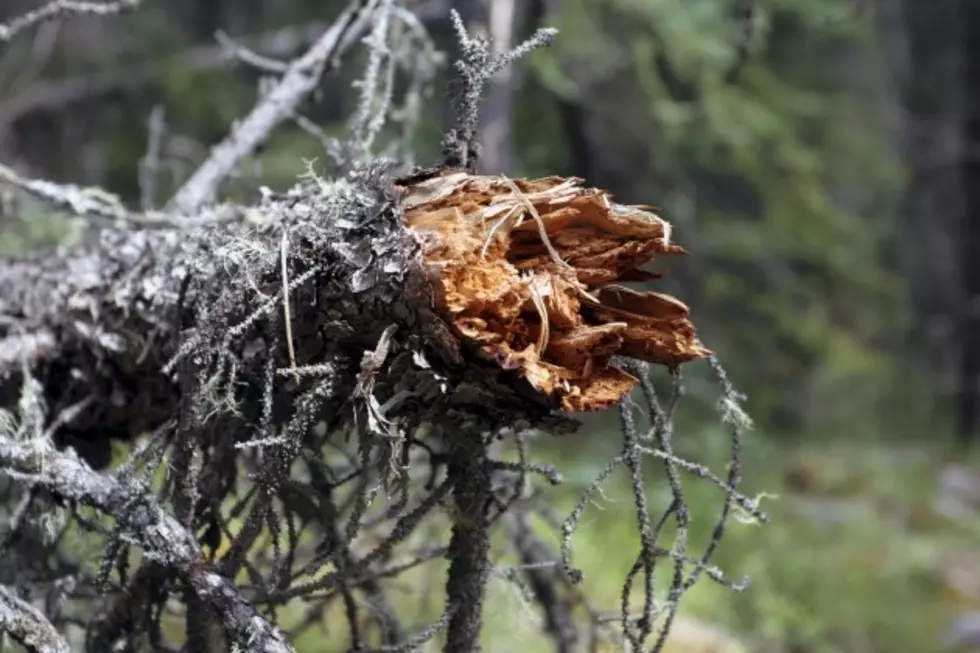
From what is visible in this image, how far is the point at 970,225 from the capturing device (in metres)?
7.79

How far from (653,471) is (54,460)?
3770mm

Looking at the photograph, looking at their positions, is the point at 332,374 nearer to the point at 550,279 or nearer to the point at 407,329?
the point at 407,329

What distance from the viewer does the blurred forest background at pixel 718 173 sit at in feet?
12.0

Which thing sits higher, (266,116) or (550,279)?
(266,116)

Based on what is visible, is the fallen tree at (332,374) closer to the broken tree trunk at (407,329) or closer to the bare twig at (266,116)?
the broken tree trunk at (407,329)

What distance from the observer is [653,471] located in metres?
4.70

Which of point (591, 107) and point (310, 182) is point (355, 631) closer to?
point (310, 182)

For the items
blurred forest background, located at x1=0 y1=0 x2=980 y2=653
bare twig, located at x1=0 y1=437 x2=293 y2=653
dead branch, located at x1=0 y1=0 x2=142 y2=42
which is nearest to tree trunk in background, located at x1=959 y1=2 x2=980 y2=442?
blurred forest background, located at x1=0 y1=0 x2=980 y2=653

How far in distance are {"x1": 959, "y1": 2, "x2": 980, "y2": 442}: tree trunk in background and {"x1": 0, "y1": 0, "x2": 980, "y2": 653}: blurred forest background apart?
0.03 metres

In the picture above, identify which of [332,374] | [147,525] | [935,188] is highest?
[935,188]

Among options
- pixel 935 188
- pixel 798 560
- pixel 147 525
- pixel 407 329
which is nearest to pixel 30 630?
pixel 147 525

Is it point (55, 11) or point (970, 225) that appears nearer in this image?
point (55, 11)

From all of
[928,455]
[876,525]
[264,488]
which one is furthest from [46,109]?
[928,455]

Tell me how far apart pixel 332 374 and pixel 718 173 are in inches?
175
